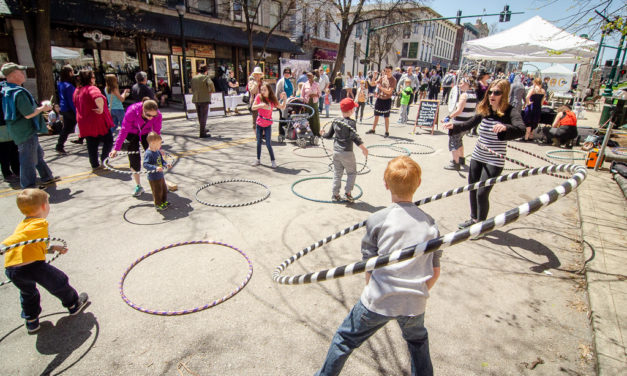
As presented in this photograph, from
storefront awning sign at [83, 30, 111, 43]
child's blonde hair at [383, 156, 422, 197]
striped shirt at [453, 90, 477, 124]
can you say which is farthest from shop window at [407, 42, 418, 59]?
child's blonde hair at [383, 156, 422, 197]

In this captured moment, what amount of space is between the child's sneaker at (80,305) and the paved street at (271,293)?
0.22 feet

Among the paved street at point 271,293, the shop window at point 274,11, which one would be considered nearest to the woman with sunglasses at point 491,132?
the paved street at point 271,293

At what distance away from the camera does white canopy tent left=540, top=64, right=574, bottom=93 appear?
3312 cm

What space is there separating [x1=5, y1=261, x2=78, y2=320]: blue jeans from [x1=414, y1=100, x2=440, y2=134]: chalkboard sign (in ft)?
44.3

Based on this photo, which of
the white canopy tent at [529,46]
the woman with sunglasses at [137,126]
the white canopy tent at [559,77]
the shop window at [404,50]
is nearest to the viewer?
the woman with sunglasses at [137,126]

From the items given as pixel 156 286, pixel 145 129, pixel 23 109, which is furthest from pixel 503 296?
pixel 23 109

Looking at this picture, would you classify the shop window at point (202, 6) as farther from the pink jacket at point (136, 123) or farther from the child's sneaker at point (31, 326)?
the child's sneaker at point (31, 326)

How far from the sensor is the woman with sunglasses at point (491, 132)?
473cm

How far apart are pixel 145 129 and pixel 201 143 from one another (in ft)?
15.7

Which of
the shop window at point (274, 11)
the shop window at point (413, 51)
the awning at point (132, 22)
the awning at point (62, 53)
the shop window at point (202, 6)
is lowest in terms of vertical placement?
the awning at point (62, 53)

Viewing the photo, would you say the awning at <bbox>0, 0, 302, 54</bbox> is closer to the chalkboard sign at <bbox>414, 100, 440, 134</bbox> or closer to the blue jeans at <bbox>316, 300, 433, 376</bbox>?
the chalkboard sign at <bbox>414, 100, 440, 134</bbox>

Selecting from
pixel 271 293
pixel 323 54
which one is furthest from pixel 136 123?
pixel 323 54

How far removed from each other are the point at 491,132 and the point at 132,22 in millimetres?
22049

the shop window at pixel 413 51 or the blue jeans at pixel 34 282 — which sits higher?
the shop window at pixel 413 51
